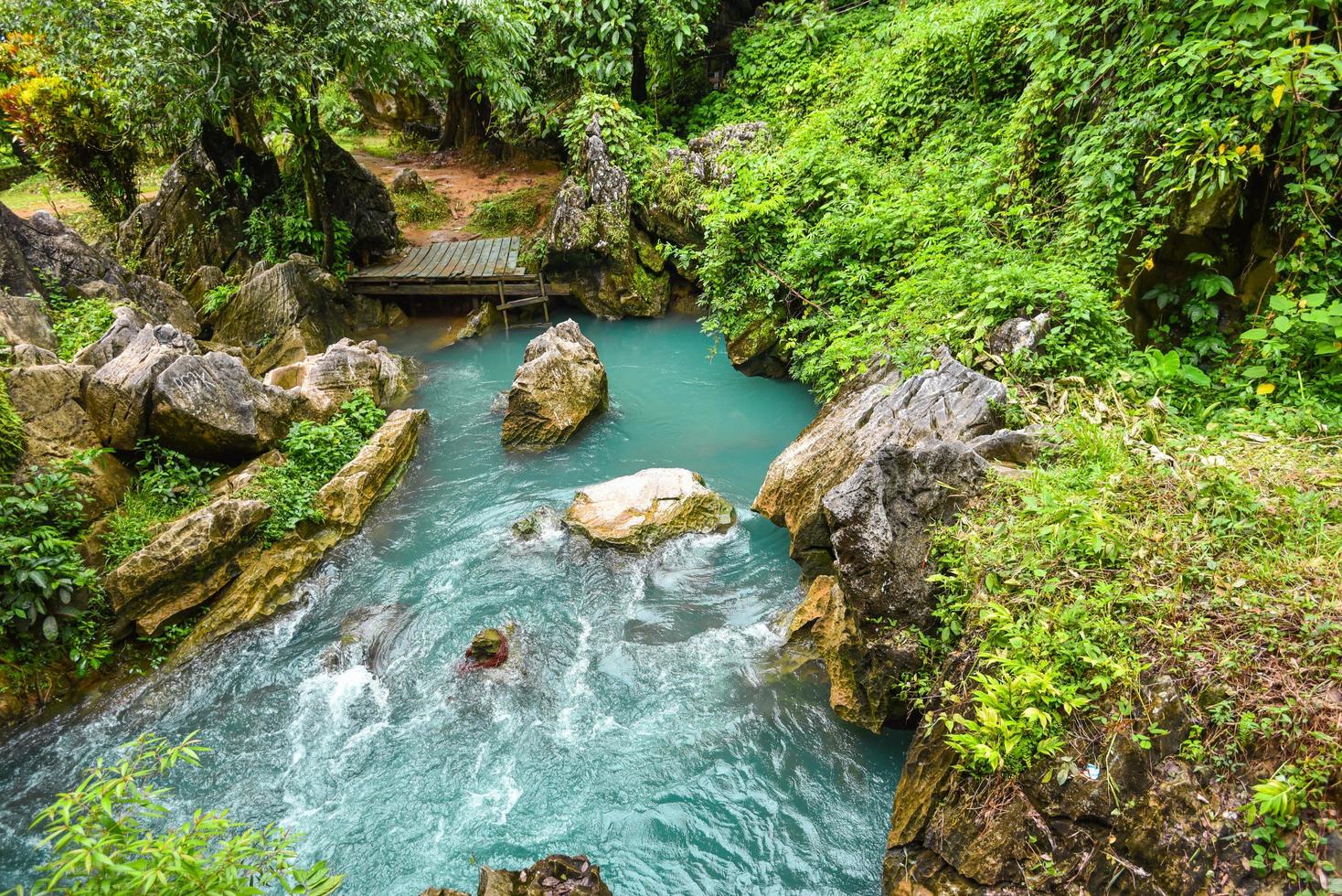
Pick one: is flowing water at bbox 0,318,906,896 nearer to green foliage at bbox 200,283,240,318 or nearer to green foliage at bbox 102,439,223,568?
green foliage at bbox 102,439,223,568

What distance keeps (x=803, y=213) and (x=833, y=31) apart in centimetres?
723

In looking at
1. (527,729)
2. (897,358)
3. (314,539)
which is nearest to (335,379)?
(314,539)

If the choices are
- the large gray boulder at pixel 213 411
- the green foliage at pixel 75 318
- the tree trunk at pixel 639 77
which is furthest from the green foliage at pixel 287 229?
the tree trunk at pixel 639 77

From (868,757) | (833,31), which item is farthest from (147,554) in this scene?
(833,31)

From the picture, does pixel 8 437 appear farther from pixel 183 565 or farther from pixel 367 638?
pixel 367 638

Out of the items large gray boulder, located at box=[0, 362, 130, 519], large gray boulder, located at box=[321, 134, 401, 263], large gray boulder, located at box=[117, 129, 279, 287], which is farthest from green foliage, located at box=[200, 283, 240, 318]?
large gray boulder, located at box=[0, 362, 130, 519]

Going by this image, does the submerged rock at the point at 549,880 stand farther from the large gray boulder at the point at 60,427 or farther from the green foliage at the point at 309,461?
the large gray boulder at the point at 60,427

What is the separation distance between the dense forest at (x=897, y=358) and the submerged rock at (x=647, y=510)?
950 millimetres

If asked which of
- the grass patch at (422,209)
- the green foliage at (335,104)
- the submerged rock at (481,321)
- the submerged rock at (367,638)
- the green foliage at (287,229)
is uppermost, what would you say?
the green foliage at (335,104)

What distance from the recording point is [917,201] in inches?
356

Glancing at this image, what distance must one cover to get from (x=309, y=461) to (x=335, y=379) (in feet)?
6.14

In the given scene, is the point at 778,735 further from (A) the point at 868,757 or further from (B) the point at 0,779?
(B) the point at 0,779

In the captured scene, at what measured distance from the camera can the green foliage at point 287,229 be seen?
47.2 ft

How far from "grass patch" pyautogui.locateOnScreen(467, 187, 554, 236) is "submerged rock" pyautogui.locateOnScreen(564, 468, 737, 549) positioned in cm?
1133
